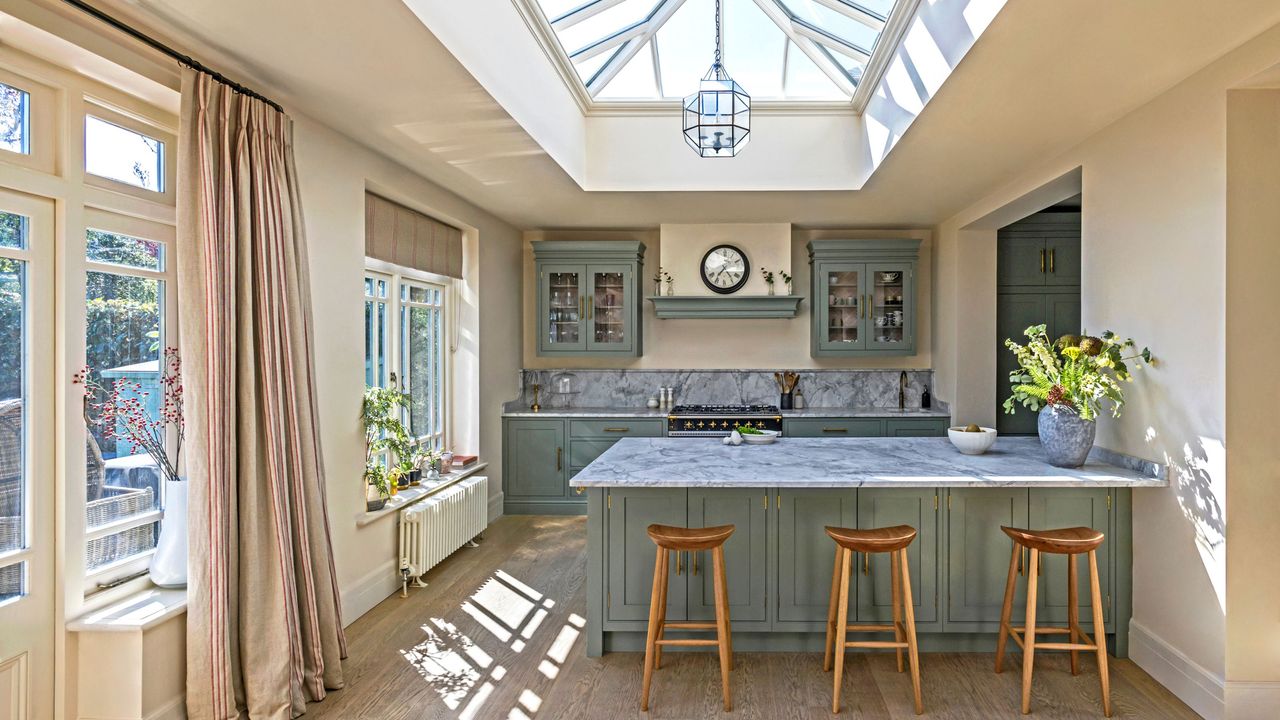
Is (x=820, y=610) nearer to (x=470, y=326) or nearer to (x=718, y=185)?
(x=718, y=185)

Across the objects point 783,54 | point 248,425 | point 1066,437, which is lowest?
point 1066,437

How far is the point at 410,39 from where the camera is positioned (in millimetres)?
2406

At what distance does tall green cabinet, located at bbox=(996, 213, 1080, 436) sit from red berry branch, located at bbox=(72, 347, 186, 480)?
579 centimetres

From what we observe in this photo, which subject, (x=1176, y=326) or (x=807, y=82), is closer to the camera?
(x=1176, y=326)

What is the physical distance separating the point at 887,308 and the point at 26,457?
229 inches

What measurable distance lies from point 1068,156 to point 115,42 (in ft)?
14.5

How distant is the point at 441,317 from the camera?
16.9ft

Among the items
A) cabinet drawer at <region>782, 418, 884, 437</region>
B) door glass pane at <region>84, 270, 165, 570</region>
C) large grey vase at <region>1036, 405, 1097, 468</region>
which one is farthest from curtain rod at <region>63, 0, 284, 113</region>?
cabinet drawer at <region>782, 418, 884, 437</region>

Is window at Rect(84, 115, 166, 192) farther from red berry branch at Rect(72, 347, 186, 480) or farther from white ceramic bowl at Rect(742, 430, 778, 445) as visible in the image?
white ceramic bowl at Rect(742, 430, 778, 445)

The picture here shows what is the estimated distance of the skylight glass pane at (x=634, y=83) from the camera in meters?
4.41

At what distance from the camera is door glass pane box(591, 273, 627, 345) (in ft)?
19.9

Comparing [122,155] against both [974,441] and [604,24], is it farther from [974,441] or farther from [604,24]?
[974,441]

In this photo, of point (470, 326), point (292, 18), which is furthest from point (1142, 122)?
point (470, 326)

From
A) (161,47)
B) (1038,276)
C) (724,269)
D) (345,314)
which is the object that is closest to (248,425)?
(345,314)
